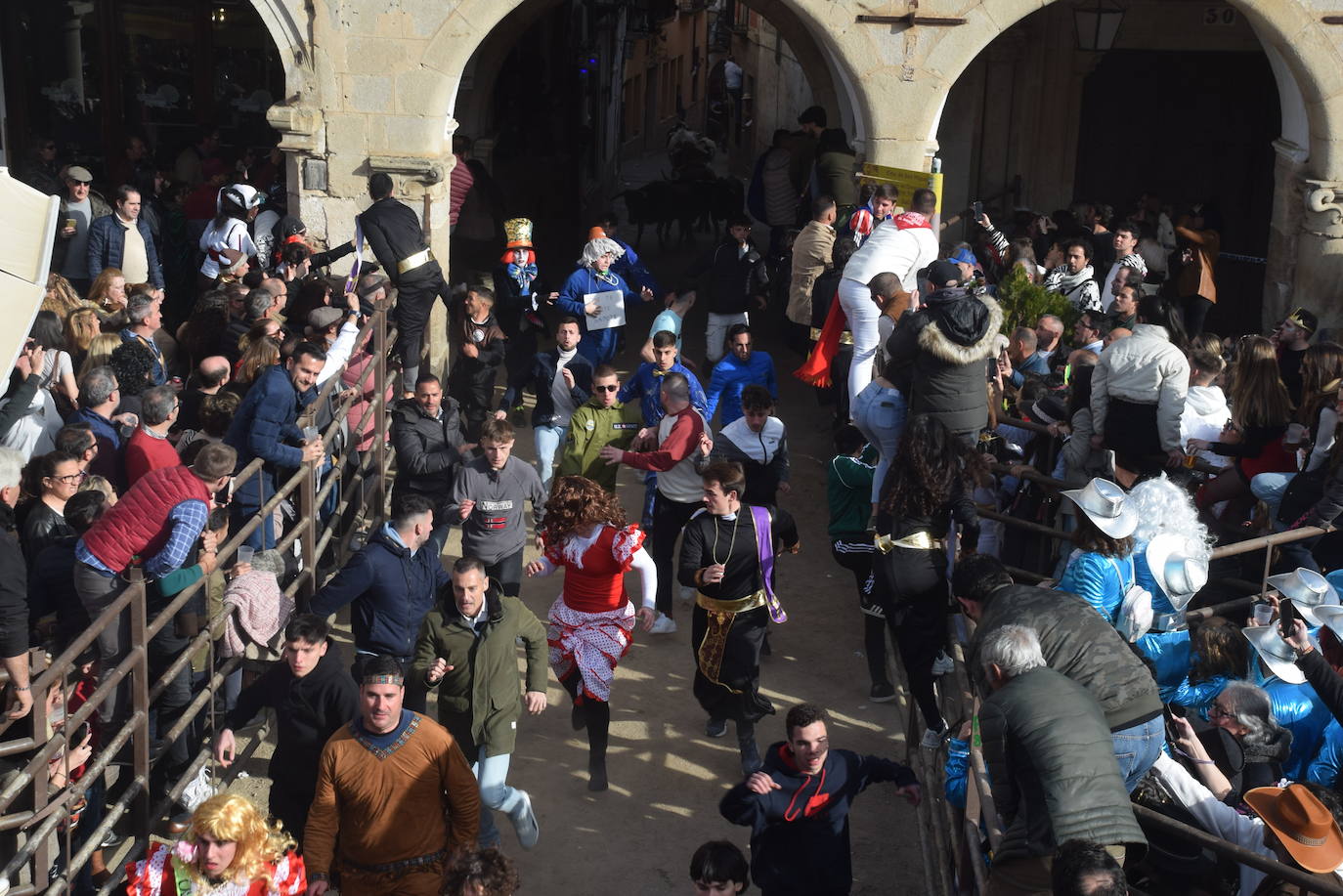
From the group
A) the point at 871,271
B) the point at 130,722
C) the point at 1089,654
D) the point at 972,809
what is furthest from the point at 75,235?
the point at 1089,654

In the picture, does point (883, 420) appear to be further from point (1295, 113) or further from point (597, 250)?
point (1295, 113)

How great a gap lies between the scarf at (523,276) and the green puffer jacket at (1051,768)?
22.8 ft

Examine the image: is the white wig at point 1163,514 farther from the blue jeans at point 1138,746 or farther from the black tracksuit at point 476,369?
the black tracksuit at point 476,369

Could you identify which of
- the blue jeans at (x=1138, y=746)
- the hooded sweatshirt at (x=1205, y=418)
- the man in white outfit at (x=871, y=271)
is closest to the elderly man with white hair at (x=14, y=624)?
the blue jeans at (x=1138, y=746)

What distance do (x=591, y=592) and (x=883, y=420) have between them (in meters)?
1.93

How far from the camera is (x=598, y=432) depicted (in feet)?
27.8

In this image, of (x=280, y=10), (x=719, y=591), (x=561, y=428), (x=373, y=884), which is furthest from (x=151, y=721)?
(x=280, y=10)

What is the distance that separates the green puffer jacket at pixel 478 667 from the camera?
19.9 ft

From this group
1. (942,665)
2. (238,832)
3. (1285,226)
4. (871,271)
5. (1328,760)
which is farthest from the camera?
(1285,226)

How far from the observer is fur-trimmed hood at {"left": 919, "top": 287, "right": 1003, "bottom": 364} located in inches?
299

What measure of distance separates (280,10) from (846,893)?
26.8 feet

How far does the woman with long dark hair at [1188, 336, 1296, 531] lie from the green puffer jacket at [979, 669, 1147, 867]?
3426 millimetres

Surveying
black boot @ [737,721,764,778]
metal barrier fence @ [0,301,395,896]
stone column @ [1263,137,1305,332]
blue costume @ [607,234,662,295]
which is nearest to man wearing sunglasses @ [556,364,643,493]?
metal barrier fence @ [0,301,395,896]

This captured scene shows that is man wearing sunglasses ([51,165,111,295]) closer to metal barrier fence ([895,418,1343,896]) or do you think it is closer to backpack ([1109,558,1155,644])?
metal barrier fence ([895,418,1343,896])
